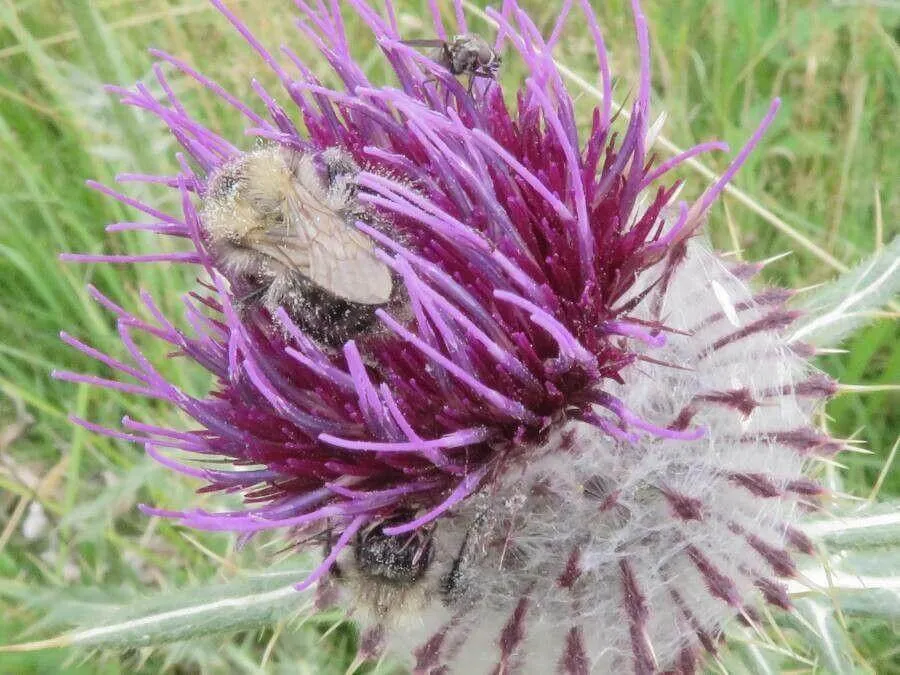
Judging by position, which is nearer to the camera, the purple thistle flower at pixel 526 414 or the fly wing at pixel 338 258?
the fly wing at pixel 338 258

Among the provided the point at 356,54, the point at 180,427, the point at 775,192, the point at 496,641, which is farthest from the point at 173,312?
the point at 775,192

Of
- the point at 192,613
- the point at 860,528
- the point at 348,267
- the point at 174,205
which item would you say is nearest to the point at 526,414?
the point at 348,267

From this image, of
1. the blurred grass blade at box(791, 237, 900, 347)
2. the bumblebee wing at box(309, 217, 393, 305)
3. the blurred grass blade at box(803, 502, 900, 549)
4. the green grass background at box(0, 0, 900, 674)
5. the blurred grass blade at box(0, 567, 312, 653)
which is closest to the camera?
the bumblebee wing at box(309, 217, 393, 305)

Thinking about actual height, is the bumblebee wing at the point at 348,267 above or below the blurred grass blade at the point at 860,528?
above

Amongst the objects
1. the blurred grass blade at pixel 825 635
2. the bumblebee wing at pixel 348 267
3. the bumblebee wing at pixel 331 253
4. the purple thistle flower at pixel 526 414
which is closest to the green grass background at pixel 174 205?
the blurred grass blade at pixel 825 635

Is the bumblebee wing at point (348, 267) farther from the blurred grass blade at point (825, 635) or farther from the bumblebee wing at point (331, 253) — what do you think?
the blurred grass blade at point (825, 635)

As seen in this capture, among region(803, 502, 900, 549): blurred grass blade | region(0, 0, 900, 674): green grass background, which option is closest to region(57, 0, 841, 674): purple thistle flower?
region(803, 502, 900, 549): blurred grass blade

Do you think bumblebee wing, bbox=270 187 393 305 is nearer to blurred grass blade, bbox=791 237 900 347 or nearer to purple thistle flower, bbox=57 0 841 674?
purple thistle flower, bbox=57 0 841 674
